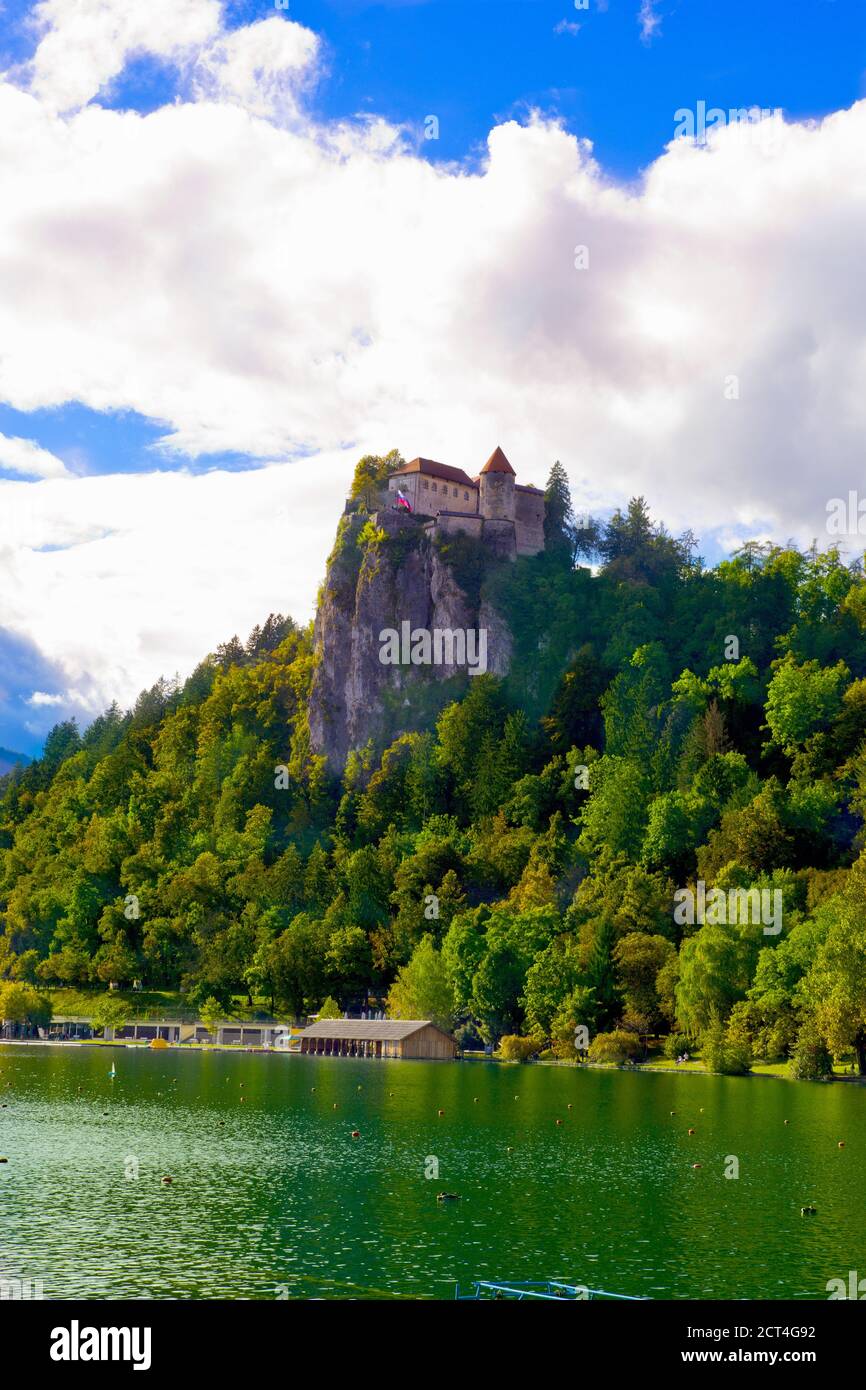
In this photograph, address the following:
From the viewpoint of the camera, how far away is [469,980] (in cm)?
12812

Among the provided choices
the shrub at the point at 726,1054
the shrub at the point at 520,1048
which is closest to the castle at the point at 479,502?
the shrub at the point at 520,1048

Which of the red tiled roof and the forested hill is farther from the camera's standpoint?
the red tiled roof

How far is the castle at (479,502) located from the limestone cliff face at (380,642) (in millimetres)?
3283

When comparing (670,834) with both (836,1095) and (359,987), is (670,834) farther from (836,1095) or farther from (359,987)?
(836,1095)

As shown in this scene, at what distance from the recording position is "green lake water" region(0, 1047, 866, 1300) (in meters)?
33.1

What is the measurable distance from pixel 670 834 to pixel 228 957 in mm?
57299

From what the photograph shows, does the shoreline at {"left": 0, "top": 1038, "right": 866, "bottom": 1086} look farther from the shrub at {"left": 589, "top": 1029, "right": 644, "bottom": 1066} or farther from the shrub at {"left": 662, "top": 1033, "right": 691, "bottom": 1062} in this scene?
the shrub at {"left": 662, "top": 1033, "right": 691, "bottom": 1062}

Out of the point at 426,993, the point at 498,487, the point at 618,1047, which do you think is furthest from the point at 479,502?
the point at 618,1047

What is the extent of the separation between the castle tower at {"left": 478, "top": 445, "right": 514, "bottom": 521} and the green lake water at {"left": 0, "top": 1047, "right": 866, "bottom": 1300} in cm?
10880

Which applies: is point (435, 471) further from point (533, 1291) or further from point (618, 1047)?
point (533, 1291)

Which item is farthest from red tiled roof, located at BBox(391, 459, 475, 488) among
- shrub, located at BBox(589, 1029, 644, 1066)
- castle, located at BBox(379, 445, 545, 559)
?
shrub, located at BBox(589, 1029, 644, 1066)

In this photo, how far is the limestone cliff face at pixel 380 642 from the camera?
6959 inches
